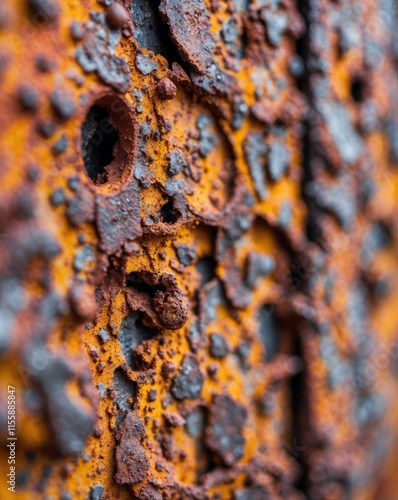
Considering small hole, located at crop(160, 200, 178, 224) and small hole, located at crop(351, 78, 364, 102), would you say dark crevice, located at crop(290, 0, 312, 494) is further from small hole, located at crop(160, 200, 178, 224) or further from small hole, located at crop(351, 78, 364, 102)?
small hole, located at crop(160, 200, 178, 224)

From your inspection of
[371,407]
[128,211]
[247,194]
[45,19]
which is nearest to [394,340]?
[371,407]

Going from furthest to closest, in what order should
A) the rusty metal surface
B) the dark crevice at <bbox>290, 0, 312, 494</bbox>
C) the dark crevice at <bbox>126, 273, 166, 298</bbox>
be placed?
the dark crevice at <bbox>290, 0, 312, 494</bbox>, the dark crevice at <bbox>126, 273, 166, 298</bbox>, the rusty metal surface

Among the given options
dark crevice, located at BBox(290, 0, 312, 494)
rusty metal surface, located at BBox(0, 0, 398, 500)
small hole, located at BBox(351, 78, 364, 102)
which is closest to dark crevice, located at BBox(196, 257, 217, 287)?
rusty metal surface, located at BBox(0, 0, 398, 500)

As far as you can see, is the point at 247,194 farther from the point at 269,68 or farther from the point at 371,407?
the point at 371,407

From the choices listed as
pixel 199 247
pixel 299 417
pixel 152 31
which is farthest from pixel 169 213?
pixel 299 417

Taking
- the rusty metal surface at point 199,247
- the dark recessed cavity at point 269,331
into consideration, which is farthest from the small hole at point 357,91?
the dark recessed cavity at point 269,331

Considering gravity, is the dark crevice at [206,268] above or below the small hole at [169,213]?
below

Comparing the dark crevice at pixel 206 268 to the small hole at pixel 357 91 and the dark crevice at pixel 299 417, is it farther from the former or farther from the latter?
the small hole at pixel 357 91

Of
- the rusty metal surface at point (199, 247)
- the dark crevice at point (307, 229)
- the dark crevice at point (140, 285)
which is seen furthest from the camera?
the dark crevice at point (307, 229)
